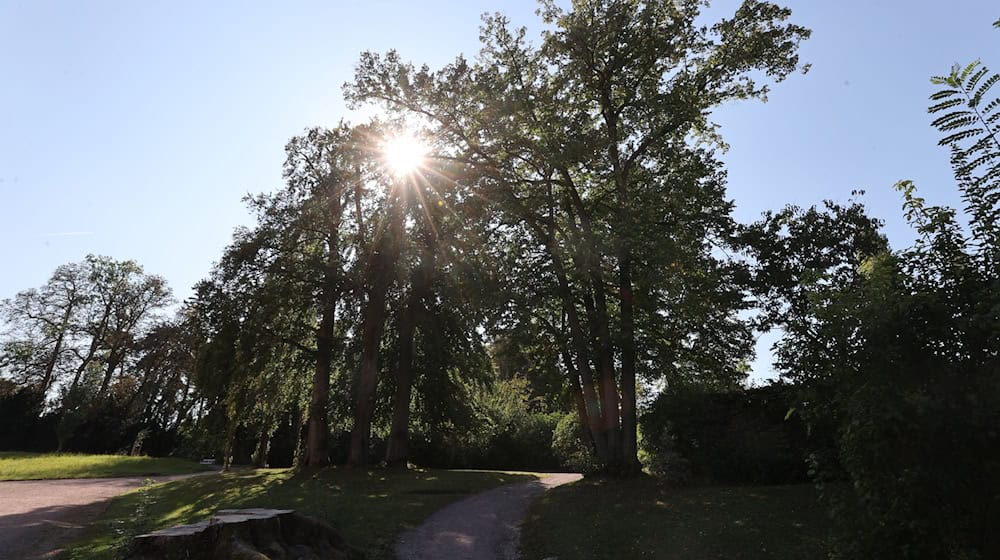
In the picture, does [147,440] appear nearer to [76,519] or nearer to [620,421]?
[76,519]

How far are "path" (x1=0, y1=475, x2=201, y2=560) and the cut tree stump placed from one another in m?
4.27

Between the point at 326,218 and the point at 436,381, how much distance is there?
9110mm

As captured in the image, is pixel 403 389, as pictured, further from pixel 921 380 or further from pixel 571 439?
pixel 921 380

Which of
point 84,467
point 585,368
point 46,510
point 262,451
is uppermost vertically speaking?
point 585,368

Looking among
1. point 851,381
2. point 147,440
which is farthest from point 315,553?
point 147,440

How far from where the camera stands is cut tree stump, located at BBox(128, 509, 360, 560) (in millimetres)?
7832

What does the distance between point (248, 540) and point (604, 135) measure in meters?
16.1

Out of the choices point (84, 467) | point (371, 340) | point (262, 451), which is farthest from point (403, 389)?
point (84, 467)

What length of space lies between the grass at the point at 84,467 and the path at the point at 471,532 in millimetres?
21658

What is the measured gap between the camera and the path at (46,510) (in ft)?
36.2

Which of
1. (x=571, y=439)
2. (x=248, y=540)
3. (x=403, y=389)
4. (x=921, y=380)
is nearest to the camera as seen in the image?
(x=921, y=380)

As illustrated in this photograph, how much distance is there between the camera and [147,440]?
42844 mm

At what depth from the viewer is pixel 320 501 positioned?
588 inches

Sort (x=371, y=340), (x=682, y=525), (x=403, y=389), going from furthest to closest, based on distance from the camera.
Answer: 1. (x=403, y=389)
2. (x=371, y=340)
3. (x=682, y=525)
